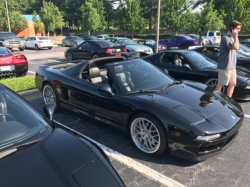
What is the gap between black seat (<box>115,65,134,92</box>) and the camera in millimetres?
3630

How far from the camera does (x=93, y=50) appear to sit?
1209 centimetres

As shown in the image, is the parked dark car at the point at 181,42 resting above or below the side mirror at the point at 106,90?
above

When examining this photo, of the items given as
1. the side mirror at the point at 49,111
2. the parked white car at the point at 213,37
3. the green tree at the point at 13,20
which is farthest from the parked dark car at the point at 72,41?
the side mirror at the point at 49,111

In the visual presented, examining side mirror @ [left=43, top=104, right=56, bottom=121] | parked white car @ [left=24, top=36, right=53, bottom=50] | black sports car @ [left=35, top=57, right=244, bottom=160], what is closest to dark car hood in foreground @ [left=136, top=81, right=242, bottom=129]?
black sports car @ [left=35, top=57, right=244, bottom=160]

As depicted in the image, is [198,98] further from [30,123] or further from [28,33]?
[28,33]

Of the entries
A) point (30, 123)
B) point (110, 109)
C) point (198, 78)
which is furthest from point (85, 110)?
point (198, 78)

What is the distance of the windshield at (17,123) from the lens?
A: 2021 mm

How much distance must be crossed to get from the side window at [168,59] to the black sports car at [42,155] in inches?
179

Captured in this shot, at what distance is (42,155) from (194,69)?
476cm

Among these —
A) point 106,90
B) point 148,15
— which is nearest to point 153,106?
point 106,90

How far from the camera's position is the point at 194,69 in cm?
572

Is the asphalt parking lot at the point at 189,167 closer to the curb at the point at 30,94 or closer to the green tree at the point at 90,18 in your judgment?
the curb at the point at 30,94

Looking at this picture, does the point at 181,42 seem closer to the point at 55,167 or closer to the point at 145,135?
the point at 145,135

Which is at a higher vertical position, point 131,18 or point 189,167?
point 131,18
